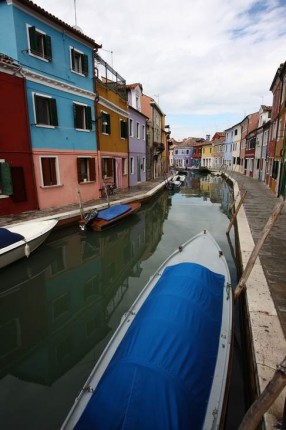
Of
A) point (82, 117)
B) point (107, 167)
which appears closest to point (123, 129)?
point (107, 167)

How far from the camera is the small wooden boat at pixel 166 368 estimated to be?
265cm

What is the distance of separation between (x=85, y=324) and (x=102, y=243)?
5.72 metres

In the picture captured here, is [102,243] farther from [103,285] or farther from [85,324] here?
[85,324]

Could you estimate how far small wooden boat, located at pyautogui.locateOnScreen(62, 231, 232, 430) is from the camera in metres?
2.65

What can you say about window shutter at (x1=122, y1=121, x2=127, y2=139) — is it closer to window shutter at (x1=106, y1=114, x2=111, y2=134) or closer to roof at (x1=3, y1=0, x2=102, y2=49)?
window shutter at (x1=106, y1=114, x2=111, y2=134)

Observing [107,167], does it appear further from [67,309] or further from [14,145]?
[67,309]

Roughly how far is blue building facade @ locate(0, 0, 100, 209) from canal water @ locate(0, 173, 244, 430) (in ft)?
12.8

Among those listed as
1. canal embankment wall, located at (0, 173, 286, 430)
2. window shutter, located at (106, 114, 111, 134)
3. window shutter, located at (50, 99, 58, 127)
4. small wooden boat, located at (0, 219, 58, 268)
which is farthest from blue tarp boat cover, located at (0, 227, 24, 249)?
window shutter, located at (106, 114, 111, 134)

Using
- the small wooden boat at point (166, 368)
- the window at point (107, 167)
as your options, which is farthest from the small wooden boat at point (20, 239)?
the window at point (107, 167)

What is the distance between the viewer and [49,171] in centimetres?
1445

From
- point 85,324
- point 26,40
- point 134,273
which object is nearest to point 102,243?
point 134,273

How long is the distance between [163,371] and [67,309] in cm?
469

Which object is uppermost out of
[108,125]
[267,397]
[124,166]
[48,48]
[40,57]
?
[48,48]

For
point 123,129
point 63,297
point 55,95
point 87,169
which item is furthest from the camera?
point 123,129
